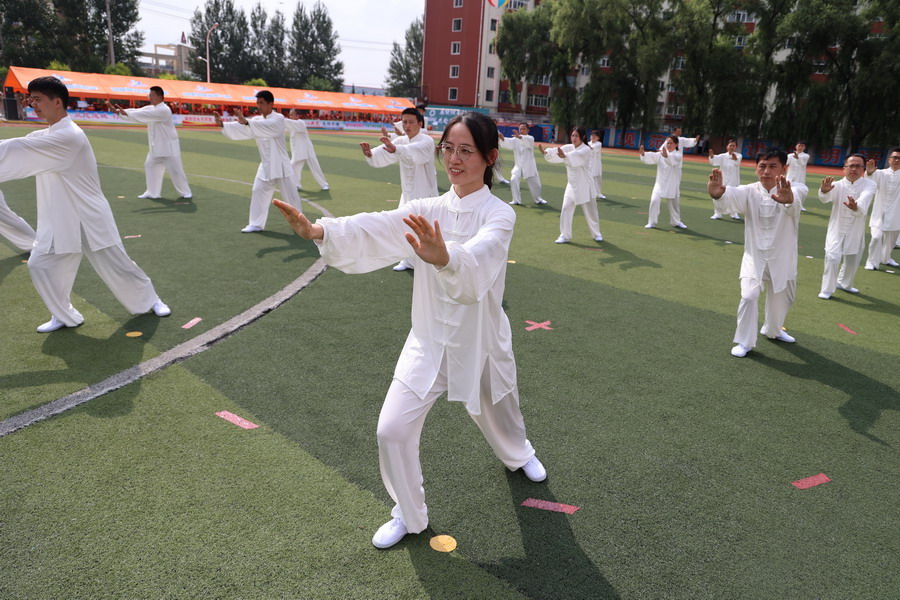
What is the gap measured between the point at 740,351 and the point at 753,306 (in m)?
0.41

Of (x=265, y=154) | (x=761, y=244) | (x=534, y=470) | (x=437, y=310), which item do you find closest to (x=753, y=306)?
(x=761, y=244)

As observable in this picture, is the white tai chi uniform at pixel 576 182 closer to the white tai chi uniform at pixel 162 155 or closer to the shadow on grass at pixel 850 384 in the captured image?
the shadow on grass at pixel 850 384

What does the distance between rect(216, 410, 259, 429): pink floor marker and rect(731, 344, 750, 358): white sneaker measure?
408cm

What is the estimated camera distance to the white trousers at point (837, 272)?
24.3ft

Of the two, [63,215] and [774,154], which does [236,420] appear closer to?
[63,215]

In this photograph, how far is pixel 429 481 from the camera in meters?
3.29

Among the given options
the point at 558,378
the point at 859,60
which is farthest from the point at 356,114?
the point at 558,378

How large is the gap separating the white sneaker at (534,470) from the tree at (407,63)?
78841 mm

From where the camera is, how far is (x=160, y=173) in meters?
11.8

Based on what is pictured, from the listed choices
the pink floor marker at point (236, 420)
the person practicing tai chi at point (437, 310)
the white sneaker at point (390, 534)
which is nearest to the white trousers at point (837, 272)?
the person practicing tai chi at point (437, 310)

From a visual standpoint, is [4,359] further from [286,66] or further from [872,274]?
[286,66]

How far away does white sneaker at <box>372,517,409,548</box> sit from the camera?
2750mm

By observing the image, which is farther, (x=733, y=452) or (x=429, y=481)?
(x=733, y=452)

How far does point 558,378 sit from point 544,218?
8093mm
